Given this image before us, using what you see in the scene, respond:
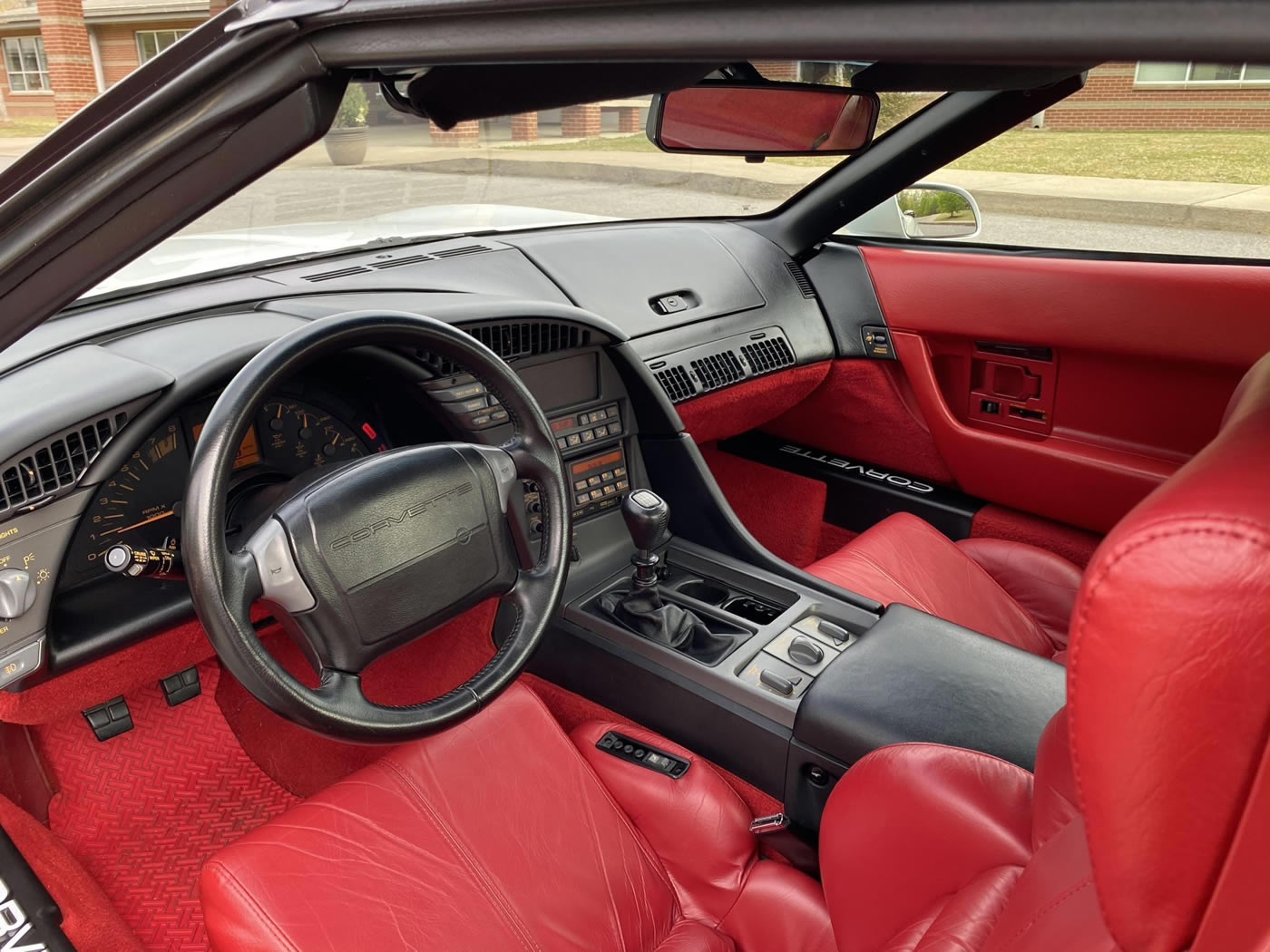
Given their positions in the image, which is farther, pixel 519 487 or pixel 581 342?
pixel 581 342

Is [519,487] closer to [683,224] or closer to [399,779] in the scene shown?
[399,779]

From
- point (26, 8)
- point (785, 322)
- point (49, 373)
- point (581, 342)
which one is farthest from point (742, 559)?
point (26, 8)

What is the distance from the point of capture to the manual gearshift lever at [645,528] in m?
1.88

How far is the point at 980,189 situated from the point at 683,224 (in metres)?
0.81

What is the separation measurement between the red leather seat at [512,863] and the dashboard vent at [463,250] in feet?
3.61

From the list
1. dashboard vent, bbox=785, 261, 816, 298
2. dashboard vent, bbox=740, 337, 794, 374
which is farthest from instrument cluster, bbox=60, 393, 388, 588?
dashboard vent, bbox=785, 261, 816, 298

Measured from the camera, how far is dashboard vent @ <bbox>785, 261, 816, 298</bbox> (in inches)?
113

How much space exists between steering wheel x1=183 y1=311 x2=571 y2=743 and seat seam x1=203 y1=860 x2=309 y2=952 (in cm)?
30

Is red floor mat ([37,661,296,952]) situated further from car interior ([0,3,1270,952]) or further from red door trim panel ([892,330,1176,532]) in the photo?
red door trim panel ([892,330,1176,532])

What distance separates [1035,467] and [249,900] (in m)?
2.00

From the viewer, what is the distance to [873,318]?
2779 millimetres

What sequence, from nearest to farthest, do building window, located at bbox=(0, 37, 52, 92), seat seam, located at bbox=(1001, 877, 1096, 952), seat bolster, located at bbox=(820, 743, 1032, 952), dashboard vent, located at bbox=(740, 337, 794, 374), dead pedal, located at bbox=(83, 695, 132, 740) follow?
1. seat seam, located at bbox=(1001, 877, 1096, 952)
2. seat bolster, located at bbox=(820, 743, 1032, 952)
3. dead pedal, located at bbox=(83, 695, 132, 740)
4. dashboard vent, located at bbox=(740, 337, 794, 374)
5. building window, located at bbox=(0, 37, 52, 92)

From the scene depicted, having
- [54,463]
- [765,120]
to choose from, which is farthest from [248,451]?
[765,120]

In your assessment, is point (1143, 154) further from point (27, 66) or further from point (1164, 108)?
point (27, 66)
